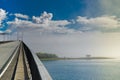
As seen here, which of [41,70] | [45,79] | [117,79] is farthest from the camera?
[117,79]

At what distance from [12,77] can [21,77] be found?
0.39 m

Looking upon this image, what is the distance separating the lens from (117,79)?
299ft

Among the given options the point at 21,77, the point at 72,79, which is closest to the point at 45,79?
the point at 21,77

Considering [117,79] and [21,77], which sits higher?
[21,77]

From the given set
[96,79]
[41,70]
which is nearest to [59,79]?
[96,79]

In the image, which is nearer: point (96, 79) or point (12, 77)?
point (12, 77)

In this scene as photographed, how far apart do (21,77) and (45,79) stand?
7418 mm

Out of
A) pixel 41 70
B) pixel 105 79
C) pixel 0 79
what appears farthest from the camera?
pixel 105 79

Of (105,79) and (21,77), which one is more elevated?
(21,77)

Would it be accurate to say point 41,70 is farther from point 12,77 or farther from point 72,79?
point 72,79

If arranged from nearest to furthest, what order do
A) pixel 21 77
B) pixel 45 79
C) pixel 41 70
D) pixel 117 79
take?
pixel 45 79 → pixel 41 70 → pixel 21 77 → pixel 117 79

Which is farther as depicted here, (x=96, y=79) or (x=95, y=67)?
(x=95, y=67)

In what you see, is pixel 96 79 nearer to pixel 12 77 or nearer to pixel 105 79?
pixel 105 79

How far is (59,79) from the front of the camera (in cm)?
8431
